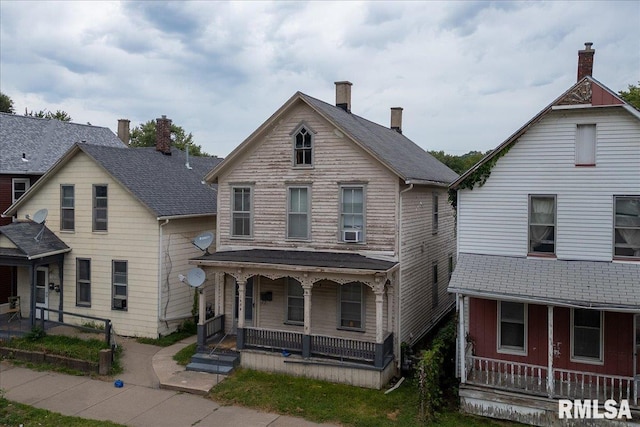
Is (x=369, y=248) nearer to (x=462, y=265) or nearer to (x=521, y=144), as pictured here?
(x=462, y=265)

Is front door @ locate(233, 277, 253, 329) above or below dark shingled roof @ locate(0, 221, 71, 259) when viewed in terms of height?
below

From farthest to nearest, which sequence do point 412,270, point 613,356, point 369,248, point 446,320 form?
point 446,320
point 412,270
point 369,248
point 613,356

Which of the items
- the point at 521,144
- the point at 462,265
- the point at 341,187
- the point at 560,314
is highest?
the point at 521,144

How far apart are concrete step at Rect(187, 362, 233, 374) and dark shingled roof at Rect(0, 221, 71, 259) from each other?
7.62 metres

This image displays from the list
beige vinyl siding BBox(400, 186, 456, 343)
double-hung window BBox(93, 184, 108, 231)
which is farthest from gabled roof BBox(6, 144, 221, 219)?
beige vinyl siding BBox(400, 186, 456, 343)

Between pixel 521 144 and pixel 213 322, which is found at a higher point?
pixel 521 144

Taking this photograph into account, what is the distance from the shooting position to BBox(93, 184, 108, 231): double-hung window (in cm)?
1959

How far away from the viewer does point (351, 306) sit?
54.6 feet

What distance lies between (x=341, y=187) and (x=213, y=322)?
642 centimetres

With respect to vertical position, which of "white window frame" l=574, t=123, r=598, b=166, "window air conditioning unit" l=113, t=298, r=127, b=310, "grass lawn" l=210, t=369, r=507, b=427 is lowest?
"grass lawn" l=210, t=369, r=507, b=427

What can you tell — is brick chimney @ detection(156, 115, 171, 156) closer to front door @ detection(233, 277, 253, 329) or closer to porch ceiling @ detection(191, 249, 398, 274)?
porch ceiling @ detection(191, 249, 398, 274)

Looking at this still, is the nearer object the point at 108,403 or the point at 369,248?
the point at 108,403

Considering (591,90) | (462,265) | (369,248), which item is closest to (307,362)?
(369,248)

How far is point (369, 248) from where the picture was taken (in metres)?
Answer: 16.2
